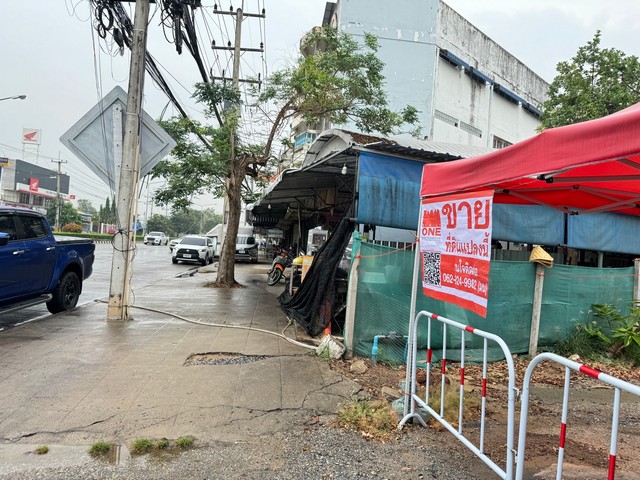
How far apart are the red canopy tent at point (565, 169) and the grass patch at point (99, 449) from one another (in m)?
3.42

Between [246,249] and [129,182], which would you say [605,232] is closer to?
[129,182]

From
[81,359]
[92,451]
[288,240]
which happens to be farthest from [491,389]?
[288,240]

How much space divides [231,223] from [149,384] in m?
8.33

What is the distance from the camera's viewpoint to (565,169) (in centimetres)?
238

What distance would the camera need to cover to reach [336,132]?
7.29 meters

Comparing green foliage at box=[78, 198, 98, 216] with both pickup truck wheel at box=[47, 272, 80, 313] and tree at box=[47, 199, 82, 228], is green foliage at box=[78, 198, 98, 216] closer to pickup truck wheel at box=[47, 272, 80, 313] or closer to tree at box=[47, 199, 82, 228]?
tree at box=[47, 199, 82, 228]

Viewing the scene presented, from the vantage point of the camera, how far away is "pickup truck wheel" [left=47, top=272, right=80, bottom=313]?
25.2ft

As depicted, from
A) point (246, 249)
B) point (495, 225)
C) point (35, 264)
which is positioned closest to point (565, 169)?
point (495, 225)

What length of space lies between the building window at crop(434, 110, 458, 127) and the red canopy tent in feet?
57.1

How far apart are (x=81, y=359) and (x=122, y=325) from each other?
182cm

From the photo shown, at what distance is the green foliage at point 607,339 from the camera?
21.1ft

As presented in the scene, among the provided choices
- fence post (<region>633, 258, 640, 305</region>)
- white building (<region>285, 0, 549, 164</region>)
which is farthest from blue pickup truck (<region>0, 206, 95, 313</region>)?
white building (<region>285, 0, 549, 164</region>)

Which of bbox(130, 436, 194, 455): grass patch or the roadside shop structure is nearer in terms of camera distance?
bbox(130, 436, 194, 455): grass patch

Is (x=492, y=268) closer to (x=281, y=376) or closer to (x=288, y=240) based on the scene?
(x=281, y=376)
